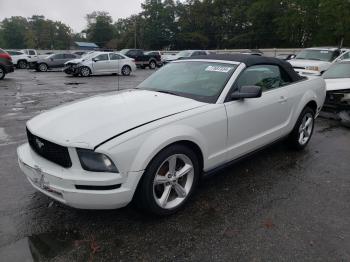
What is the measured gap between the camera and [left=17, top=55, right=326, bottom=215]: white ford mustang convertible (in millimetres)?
2842

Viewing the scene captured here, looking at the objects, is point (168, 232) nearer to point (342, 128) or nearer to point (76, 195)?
point (76, 195)

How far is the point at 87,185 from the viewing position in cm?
280

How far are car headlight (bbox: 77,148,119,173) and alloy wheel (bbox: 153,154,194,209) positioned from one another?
498 millimetres

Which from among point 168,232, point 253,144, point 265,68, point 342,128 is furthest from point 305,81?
point 168,232

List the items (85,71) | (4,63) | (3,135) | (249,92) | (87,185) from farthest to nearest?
(85,71)
(4,63)
(3,135)
(249,92)
(87,185)

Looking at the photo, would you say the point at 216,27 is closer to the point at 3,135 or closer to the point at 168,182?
the point at 3,135

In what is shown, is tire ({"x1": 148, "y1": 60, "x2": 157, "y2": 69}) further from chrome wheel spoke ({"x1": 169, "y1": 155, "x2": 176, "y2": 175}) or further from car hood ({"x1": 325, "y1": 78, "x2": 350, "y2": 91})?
chrome wheel spoke ({"x1": 169, "y1": 155, "x2": 176, "y2": 175})

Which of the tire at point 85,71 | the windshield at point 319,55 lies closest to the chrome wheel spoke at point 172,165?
the windshield at point 319,55

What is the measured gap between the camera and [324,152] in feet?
17.8

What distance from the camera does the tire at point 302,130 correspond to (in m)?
5.14

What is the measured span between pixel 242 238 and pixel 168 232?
0.69 metres

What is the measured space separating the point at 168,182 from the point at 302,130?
119 inches

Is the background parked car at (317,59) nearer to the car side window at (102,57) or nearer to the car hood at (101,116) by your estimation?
the car hood at (101,116)

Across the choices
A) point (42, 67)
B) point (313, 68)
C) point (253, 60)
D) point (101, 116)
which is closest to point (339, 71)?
point (313, 68)
